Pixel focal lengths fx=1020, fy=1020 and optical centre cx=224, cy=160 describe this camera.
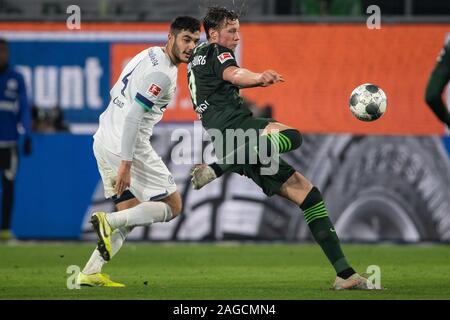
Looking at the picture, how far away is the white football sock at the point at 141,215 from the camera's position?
328 inches

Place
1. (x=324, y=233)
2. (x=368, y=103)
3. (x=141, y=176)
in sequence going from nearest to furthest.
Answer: (x=324, y=233) < (x=368, y=103) < (x=141, y=176)

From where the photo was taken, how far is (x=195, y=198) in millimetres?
14477

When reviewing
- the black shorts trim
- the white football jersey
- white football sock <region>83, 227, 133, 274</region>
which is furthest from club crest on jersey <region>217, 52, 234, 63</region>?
white football sock <region>83, 227, 133, 274</region>

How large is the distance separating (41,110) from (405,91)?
5.29 metres

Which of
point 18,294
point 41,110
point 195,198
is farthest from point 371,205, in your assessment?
point 18,294

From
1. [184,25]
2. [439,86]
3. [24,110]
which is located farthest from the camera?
[24,110]

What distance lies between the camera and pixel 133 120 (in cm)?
844

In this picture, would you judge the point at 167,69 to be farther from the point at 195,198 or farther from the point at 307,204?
the point at 195,198

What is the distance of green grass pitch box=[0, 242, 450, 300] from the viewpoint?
8.05 metres

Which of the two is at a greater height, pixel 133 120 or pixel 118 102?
pixel 118 102

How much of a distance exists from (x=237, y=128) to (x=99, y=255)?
1.62 m
